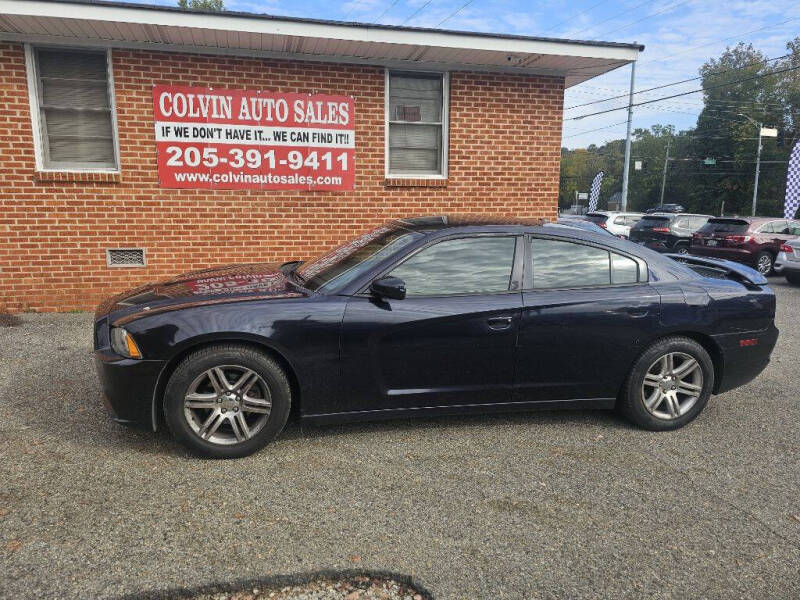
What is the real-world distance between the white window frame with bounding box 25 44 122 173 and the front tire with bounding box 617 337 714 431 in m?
6.57

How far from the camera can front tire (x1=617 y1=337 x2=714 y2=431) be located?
156 inches

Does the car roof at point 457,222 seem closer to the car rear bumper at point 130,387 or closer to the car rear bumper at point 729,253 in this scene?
the car rear bumper at point 130,387

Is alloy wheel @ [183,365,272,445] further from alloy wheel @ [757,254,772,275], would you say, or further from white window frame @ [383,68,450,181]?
alloy wheel @ [757,254,772,275]

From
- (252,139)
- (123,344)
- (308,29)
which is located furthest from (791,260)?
(123,344)

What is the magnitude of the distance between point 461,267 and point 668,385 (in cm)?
170

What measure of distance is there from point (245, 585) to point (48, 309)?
6332 millimetres

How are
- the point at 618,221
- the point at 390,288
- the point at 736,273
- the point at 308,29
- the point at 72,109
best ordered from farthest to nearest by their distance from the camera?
the point at 618,221 < the point at 72,109 < the point at 308,29 < the point at 736,273 < the point at 390,288

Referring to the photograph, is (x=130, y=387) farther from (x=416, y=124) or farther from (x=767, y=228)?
(x=767, y=228)

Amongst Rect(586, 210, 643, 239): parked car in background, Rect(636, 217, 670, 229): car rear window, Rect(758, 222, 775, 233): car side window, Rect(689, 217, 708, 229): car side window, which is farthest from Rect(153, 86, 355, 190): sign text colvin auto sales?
Rect(586, 210, 643, 239): parked car in background

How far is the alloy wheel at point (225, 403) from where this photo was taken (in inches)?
133

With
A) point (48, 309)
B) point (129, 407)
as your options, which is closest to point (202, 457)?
point (129, 407)

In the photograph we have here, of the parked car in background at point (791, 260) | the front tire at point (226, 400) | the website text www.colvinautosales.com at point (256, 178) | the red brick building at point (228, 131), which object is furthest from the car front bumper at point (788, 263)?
the front tire at point (226, 400)

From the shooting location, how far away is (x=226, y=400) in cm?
340

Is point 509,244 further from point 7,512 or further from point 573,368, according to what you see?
point 7,512
